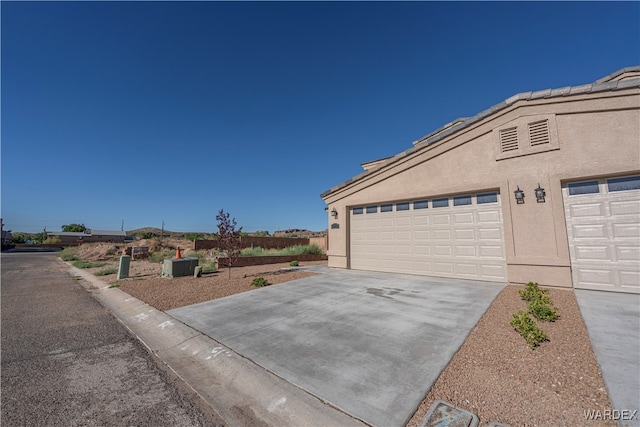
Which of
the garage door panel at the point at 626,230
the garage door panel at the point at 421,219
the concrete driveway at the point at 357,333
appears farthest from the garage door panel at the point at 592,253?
the garage door panel at the point at 421,219

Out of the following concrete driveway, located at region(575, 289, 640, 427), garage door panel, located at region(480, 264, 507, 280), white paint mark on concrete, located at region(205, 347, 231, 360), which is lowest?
white paint mark on concrete, located at region(205, 347, 231, 360)

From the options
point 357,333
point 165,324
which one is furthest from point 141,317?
point 357,333

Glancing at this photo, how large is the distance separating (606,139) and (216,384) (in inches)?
394

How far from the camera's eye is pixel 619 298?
577 cm

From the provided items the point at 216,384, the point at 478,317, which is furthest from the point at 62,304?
the point at 478,317

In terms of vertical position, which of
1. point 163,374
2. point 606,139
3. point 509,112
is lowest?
point 163,374

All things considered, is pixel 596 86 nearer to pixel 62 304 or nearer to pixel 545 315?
pixel 545 315

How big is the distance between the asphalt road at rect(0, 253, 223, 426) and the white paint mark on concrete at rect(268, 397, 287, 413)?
0.51m

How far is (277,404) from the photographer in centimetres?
270

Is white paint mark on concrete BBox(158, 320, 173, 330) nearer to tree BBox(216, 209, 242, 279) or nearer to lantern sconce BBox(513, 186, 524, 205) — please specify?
tree BBox(216, 209, 242, 279)

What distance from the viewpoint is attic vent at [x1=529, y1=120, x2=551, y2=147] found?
7.18 meters

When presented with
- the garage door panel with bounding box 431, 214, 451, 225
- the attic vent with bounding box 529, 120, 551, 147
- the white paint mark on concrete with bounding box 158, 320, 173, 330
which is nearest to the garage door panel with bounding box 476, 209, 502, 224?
the garage door panel with bounding box 431, 214, 451, 225

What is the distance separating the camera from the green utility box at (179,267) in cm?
1052

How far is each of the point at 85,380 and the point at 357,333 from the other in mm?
3768
